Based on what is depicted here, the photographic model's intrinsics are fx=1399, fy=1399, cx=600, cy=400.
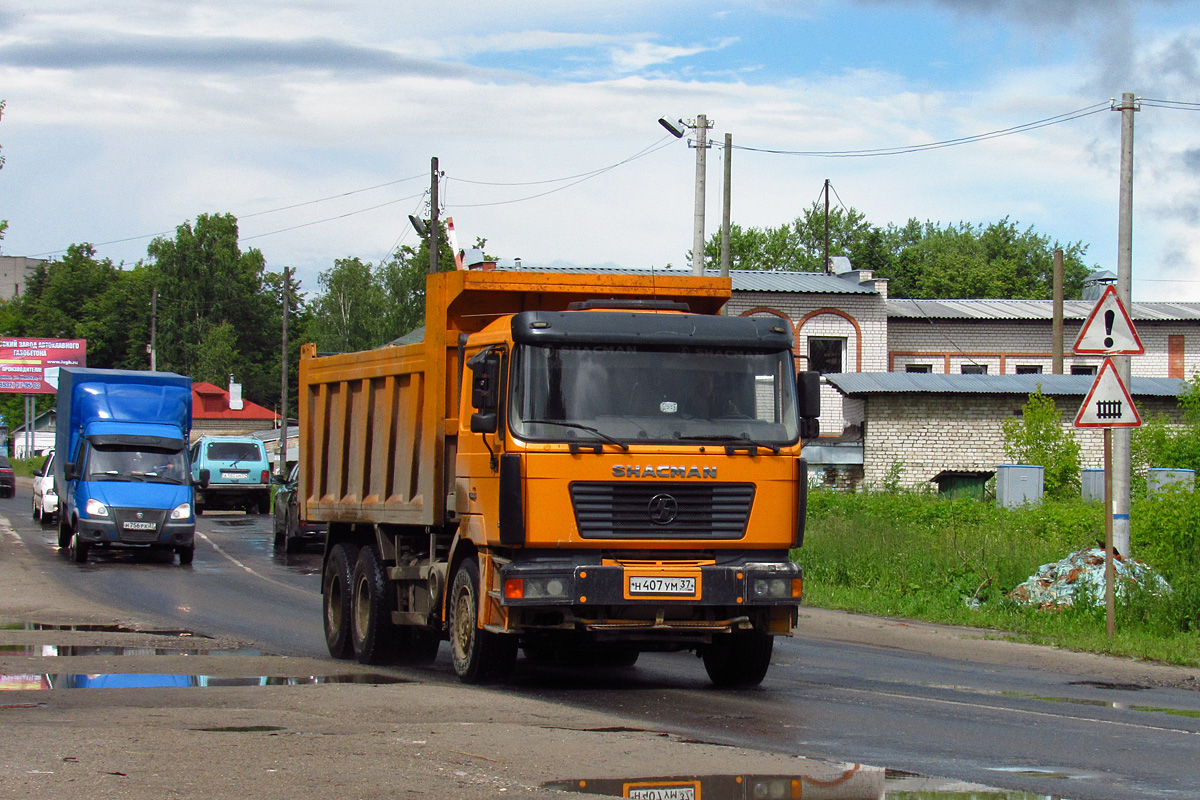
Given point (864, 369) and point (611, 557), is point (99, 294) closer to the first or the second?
point (864, 369)

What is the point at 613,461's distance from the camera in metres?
9.80

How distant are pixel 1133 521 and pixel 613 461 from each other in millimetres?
11169

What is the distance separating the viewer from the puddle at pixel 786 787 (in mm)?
6566

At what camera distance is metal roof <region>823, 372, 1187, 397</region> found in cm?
3597

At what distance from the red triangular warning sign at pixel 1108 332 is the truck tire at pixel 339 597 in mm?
7507

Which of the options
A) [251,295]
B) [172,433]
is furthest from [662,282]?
[251,295]

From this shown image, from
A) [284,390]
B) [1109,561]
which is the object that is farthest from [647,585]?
[284,390]

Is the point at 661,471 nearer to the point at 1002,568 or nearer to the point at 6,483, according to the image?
the point at 1002,568

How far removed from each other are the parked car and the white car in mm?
5706

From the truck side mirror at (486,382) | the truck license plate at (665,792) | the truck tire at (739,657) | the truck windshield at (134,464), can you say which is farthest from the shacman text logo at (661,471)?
the truck windshield at (134,464)

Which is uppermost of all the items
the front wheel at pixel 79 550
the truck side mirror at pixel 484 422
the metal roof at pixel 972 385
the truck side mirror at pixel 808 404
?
the metal roof at pixel 972 385

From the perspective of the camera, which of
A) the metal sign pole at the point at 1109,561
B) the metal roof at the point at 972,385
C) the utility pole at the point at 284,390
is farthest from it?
the utility pole at the point at 284,390

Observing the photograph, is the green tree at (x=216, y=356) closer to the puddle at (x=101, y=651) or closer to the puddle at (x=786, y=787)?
the puddle at (x=101, y=651)

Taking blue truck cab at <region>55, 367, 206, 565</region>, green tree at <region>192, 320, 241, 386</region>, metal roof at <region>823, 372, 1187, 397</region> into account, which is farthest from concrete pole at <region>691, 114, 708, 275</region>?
green tree at <region>192, 320, 241, 386</region>
